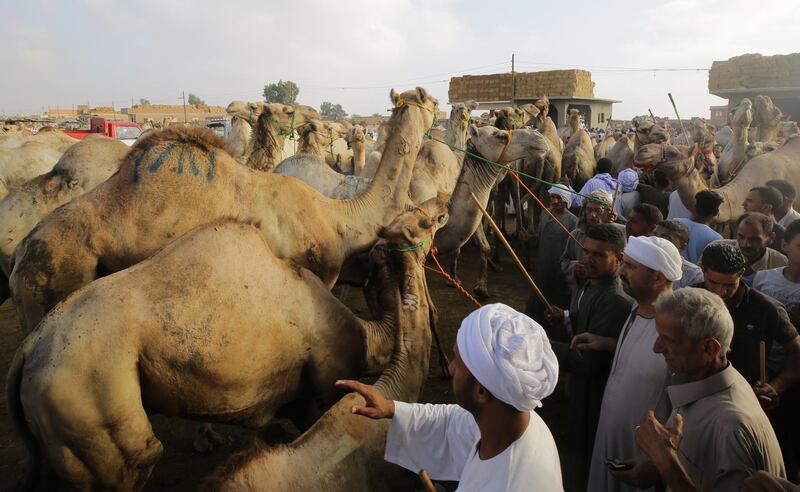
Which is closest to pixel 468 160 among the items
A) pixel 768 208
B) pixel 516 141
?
pixel 516 141

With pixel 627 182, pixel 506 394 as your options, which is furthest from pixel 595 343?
pixel 627 182

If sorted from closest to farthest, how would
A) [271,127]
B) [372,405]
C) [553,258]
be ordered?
[372,405] < [553,258] < [271,127]

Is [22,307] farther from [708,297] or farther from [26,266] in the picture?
[708,297]

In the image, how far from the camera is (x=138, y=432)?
2.79 metres

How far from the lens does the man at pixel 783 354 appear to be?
3.20 metres

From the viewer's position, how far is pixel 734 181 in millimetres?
7738

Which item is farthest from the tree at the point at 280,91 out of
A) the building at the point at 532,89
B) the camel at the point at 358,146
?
the camel at the point at 358,146

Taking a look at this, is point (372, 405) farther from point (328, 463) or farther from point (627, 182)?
point (627, 182)

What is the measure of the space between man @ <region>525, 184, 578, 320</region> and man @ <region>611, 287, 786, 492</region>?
291 cm

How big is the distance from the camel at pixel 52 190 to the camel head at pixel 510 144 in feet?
14.0

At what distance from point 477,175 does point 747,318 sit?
4639mm

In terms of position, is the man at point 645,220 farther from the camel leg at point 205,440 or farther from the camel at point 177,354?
the camel leg at point 205,440

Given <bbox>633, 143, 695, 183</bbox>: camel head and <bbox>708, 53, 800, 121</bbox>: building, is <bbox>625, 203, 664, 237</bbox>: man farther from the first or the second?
<bbox>708, 53, 800, 121</bbox>: building

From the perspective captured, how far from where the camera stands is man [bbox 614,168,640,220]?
23.2 feet
